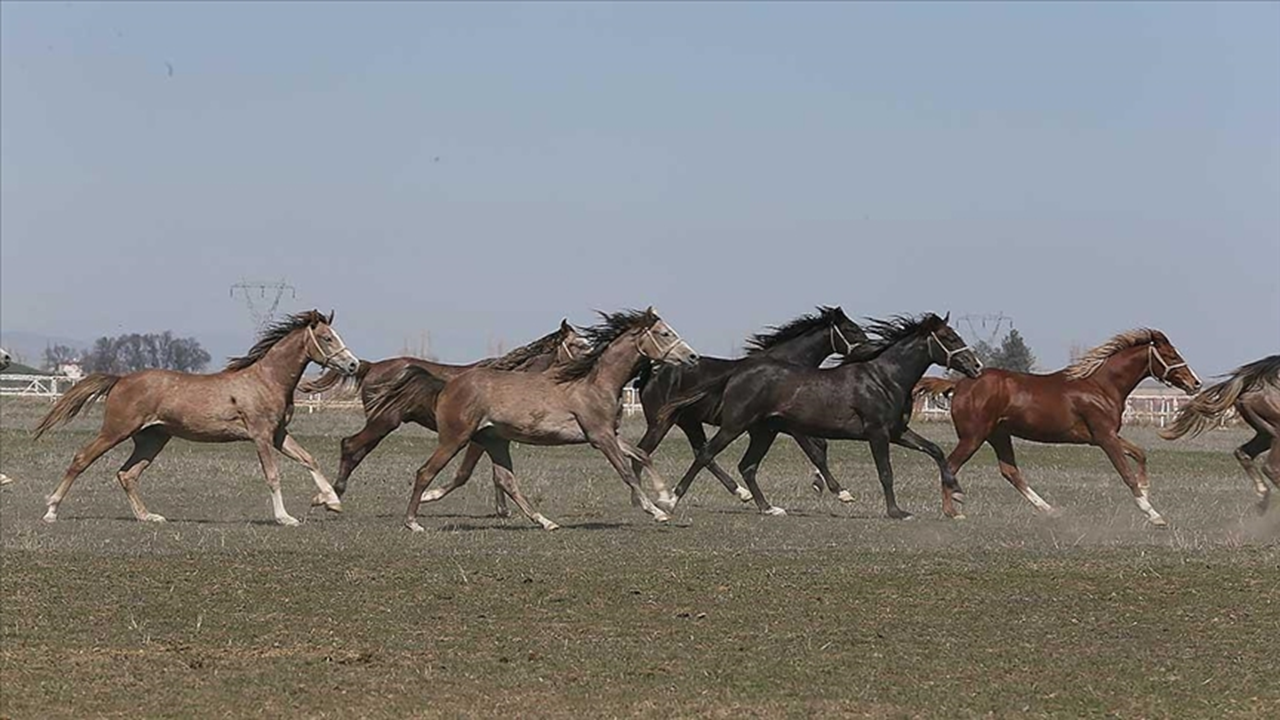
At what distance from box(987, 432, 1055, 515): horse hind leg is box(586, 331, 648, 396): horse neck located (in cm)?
455

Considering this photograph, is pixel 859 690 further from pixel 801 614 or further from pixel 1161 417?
pixel 1161 417

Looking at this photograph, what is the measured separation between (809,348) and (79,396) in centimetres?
807

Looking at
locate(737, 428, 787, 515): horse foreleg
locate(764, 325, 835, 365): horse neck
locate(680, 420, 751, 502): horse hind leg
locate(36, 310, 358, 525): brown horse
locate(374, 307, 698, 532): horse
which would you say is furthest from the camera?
locate(764, 325, 835, 365): horse neck

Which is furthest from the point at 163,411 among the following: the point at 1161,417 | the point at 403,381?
the point at 1161,417

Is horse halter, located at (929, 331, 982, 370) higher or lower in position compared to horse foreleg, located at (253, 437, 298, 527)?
higher

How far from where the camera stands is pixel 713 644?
465 inches

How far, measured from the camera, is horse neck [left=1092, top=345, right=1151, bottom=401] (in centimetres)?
2098

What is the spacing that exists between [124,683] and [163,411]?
923cm

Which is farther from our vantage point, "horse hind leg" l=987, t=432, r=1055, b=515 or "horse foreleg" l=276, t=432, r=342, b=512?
"horse hind leg" l=987, t=432, r=1055, b=515

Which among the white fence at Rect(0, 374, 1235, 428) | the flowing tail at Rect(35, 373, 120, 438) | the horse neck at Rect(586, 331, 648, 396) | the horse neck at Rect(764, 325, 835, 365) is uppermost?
the horse neck at Rect(586, 331, 648, 396)

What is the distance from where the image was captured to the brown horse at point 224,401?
19531 millimetres

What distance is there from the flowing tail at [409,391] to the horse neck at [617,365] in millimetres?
1849

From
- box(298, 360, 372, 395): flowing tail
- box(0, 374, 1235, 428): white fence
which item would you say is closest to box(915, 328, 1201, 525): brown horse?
box(298, 360, 372, 395): flowing tail

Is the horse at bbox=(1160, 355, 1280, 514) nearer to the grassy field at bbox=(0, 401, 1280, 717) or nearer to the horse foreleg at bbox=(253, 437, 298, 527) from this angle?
the grassy field at bbox=(0, 401, 1280, 717)
